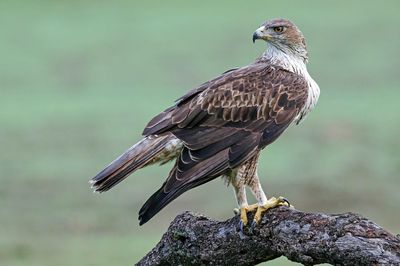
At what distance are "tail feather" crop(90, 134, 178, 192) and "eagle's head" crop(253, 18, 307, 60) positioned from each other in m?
1.01

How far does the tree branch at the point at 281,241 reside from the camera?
5.22 meters

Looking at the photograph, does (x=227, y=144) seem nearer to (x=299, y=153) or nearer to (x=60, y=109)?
(x=299, y=153)

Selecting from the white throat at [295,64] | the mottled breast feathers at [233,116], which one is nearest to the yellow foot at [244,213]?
the mottled breast feathers at [233,116]

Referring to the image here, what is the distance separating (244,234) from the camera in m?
6.02

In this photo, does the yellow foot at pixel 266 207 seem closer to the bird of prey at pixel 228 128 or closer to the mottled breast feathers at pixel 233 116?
the bird of prey at pixel 228 128

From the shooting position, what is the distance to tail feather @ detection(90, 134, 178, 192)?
6.30 m

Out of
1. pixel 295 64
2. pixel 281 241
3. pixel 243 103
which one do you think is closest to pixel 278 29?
pixel 295 64

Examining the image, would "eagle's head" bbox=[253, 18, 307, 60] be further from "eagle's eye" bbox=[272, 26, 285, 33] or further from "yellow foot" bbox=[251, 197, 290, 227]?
"yellow foot" bbox=[251, 197, 290, 227]

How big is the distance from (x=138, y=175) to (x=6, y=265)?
2450 millimetres

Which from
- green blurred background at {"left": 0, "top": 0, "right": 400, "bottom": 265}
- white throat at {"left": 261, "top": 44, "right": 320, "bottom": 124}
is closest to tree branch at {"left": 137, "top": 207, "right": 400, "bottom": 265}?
white throat at {"left": 261, "top": 44, "right": 320, "bottom": 124}

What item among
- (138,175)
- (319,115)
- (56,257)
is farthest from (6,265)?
(319,115)

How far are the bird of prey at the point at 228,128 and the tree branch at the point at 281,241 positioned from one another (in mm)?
232

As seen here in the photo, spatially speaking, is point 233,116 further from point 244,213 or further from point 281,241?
point 281,241

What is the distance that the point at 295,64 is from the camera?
23.5 feet
